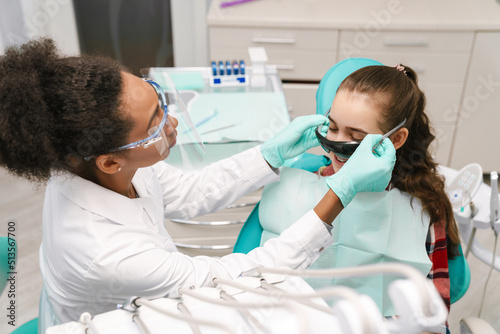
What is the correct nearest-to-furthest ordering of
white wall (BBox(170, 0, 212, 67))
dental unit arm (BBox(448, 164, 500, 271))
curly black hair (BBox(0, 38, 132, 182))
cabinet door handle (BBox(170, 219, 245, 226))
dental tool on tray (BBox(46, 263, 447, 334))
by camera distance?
dental tool on tray (BBox(46, 263, 447, 334)) → curly black hair (BBox(0, 38, 132, 182)) → dental unit arm (BBox(448, 164, 500, 271)) → cabinet door handle (BBox(170, 219, 245, 226)) → white wall (BBox(170, 0, 212, 67))

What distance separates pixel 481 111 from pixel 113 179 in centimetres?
243

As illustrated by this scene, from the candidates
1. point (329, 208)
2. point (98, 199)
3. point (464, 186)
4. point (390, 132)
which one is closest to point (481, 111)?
point (464, 186)

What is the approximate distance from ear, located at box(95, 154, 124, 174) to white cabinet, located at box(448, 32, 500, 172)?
7.61 feet

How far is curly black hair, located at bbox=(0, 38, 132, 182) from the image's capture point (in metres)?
0.87

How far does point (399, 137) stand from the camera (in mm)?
1301

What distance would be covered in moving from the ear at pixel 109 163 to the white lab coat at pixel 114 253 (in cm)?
5

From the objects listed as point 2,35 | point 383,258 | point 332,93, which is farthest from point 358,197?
point 2,35

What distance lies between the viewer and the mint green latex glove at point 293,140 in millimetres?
1326

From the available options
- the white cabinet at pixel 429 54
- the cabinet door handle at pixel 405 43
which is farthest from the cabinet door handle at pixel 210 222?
the cabinet door handle at pixel 405 43

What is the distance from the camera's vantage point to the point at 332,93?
4.80 feet

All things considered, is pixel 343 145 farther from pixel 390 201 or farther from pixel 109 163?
pixel 109 163

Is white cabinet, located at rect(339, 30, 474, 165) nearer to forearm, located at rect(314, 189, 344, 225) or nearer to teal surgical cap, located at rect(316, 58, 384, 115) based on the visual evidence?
teal surgical cap, located at rect(316, 58, 384, 115)

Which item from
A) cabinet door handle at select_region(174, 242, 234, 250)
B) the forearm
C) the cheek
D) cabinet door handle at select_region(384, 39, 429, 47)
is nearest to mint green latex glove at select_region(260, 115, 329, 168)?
the cheek

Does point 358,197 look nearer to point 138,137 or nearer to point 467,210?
point 467,210
